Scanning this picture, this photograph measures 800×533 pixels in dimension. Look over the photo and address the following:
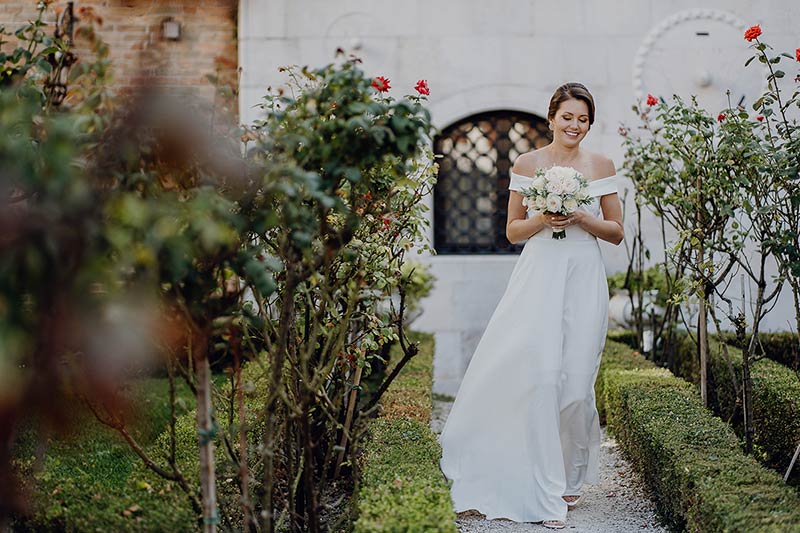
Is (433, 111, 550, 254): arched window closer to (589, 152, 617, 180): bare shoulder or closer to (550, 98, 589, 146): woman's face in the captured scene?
(589, 152, 617, 180): bare shoulder

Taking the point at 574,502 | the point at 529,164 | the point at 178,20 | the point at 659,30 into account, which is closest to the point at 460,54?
the point at 659,30

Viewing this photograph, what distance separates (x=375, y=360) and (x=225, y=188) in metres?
3.38

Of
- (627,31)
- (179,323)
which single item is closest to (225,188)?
(179,323)

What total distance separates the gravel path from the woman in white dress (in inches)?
2.7

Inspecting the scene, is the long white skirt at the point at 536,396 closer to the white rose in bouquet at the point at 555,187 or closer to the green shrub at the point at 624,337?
the white rose in bouquet at the point at 555,187

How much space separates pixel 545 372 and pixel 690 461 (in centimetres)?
79

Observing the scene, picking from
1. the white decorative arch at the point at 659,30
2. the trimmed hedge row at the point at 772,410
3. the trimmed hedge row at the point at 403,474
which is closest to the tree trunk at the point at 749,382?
the trimmed hedge row at the point at 772,410

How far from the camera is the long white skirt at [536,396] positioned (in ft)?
14.5

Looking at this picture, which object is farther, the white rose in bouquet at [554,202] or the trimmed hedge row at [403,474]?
the white rose in bouquet at [554,202]

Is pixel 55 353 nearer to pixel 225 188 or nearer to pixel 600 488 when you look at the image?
pixel 225 188

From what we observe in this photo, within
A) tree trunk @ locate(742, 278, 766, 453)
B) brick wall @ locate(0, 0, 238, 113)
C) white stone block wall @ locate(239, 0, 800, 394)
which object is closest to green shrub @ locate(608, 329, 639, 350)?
white stone block wall @ locate(239, 0, 800, 394)

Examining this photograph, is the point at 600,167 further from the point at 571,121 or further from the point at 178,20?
the point at 178,20

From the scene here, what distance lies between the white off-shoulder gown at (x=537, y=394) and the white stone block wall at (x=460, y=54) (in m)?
4.26

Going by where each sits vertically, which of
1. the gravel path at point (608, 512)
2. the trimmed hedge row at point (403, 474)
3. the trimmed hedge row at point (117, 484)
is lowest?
the gravel path at point (608, 512)
